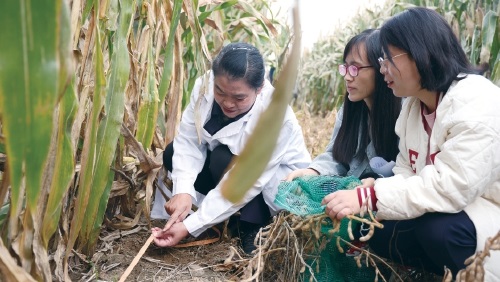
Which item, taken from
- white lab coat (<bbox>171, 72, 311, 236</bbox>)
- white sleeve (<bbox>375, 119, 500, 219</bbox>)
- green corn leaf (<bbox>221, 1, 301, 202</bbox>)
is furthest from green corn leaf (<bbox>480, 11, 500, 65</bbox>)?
green corn leaf (<bbox>221, 1, 301, 202</bbox>)

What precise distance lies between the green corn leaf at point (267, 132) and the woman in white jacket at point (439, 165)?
0.95 m

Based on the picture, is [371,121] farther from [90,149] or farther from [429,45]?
[90,149]

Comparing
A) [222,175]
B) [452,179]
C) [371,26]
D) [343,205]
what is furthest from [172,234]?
[371,26]

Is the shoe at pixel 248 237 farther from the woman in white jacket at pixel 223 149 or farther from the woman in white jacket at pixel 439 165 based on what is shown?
the woman in white jacket at pixel 439 165

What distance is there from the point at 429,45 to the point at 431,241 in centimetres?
44

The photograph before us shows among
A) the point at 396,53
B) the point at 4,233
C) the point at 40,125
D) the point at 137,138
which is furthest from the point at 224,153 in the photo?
the point at 40,125

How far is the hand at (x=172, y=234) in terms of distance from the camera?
1.88 meters

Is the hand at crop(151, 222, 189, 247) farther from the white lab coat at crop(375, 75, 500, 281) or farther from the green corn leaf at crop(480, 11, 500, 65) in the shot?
the green corn leaf at crop(480, 11, 500, 65)

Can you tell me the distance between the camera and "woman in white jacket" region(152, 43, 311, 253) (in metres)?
1.91

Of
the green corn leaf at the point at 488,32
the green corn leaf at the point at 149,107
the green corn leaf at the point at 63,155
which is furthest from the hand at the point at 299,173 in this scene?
the green corn leaf at the point at 488,32

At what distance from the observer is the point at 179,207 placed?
6.39 ft

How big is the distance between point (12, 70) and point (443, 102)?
102 centimetres

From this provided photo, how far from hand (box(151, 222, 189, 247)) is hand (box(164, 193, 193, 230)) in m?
0.02

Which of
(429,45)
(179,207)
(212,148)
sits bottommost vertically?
(179,207)
